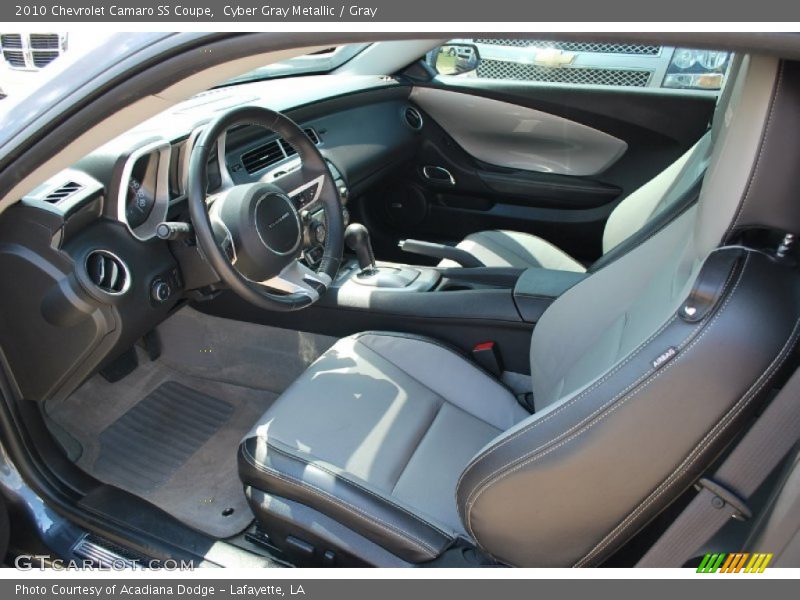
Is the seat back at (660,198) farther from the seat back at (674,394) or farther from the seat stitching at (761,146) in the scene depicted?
the seat stitching at (761,146)

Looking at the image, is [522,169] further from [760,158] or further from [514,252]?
[760,158]

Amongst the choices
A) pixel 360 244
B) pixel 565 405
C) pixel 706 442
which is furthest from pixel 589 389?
pixel 360 244

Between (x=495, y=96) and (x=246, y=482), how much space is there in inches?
73.0

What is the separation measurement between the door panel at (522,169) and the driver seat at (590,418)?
1.25 m

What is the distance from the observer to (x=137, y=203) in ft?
5.30

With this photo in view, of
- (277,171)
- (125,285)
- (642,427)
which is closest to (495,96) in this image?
(277,171)

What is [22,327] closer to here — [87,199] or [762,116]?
[87,199]

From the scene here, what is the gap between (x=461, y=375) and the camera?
1667 mm

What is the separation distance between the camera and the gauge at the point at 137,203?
1.60m

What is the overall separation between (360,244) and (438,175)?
977mm

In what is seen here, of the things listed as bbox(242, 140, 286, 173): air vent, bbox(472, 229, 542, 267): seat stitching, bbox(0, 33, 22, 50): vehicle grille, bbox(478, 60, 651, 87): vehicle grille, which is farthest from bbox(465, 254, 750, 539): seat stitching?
bbox(0, 33, 22, 50): vehicle grille

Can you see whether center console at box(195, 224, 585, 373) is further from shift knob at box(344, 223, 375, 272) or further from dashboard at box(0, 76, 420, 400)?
dashboard at box(0, 76, 420, 400)

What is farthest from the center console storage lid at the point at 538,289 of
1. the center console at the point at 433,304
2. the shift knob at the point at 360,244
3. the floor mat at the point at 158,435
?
the floor mat at the point at 158,435

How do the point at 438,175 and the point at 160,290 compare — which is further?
the point at 438,175
